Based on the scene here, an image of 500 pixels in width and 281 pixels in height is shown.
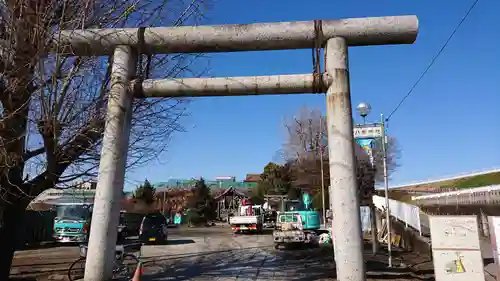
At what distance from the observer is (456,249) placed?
29.0 ft

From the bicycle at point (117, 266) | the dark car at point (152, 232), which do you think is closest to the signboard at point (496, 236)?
the bicycle at point (117, 266)

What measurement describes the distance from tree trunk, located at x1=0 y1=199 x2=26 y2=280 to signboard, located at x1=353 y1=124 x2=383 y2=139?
10157mm

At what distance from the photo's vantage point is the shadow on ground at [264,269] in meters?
11.1

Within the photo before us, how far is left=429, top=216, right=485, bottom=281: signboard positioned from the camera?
8.62m

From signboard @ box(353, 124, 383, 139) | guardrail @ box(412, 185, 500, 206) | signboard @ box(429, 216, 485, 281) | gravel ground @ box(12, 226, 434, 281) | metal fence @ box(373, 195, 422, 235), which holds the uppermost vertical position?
signboard @ box(353, 124, 383, 139)

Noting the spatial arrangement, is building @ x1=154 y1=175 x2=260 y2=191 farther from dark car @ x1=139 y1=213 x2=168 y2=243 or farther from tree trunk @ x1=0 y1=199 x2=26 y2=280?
tree trunk @ x1=0 y1=199 x2=26 y2=280

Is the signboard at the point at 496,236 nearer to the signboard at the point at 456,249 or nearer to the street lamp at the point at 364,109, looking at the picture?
the signboard at the point at 456,249

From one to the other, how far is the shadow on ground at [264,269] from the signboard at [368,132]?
14.2ft

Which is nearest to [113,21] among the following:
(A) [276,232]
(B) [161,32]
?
(B) [161,32]

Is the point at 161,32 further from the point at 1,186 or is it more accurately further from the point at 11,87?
the point at 1,186

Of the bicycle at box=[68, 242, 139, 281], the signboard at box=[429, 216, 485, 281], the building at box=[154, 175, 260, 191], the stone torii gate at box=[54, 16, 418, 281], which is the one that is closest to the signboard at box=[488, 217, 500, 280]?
the signboard at box=[429, 216, 485, 281]

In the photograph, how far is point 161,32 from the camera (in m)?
8.77

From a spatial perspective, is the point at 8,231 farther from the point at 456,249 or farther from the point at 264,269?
the point at 456,249

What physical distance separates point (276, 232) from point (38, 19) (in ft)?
52.6
